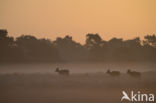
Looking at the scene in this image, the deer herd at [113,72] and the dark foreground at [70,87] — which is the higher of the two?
the deer herd at [113,72]

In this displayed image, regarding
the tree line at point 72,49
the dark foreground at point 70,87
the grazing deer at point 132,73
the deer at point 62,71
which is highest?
the tree line at point 72,49

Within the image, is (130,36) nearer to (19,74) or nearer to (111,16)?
(111,16)

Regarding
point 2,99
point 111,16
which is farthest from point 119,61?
point 2,99

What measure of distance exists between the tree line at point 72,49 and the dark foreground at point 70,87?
11.5 inches

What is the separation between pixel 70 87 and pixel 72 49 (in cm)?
65

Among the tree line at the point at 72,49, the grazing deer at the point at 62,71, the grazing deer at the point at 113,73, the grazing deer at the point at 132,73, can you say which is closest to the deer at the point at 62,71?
the grazing deer at the point at 62,71

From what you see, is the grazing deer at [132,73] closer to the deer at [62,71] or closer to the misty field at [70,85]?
the misty field at [70,85]

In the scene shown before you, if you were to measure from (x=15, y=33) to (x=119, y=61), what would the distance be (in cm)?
181

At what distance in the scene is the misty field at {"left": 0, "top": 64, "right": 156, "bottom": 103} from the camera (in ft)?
20.3

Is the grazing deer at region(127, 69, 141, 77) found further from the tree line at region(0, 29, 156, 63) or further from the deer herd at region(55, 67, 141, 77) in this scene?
the tree line at region(0, 29, 156, 63)

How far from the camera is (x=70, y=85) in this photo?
20.9ft

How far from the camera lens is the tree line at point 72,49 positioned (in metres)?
6.41

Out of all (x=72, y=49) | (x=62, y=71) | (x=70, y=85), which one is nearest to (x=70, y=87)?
(x=70, y=85)

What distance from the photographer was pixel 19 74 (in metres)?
6.38
